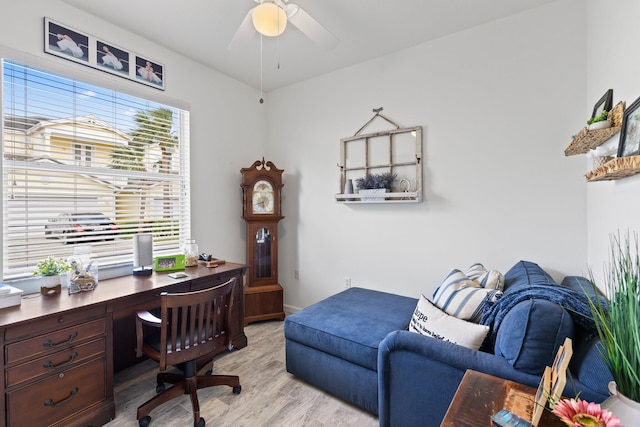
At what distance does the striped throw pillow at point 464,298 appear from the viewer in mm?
1589

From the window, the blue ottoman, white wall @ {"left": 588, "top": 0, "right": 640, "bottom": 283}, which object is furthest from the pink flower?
the window

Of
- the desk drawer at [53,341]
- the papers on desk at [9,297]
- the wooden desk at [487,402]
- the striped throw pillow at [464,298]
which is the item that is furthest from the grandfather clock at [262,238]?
the wooden desk at [487,402]

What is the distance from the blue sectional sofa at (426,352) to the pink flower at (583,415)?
25cm

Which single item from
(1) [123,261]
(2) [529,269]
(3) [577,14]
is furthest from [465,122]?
(1) [123,261]

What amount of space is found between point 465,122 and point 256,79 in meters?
2.29

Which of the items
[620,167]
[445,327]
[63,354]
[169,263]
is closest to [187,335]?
[63,354]

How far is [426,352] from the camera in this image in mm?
1436

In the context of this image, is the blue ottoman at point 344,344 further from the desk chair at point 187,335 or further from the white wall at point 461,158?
the white wall at point 461,158

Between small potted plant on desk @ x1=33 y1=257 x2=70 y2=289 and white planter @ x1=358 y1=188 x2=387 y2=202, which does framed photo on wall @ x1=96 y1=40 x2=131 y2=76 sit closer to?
small potted plant on desk @ x1=33 y1=257 x2=70 y2=289

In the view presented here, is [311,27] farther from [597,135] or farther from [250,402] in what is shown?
[250,402]

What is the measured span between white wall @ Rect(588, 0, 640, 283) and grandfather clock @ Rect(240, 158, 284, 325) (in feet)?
8.78

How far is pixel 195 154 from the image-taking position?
3.00 metres

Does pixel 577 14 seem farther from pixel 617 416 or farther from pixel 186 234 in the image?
pixel 186 234

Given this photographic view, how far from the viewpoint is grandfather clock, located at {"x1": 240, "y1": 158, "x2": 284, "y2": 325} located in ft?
10.7
